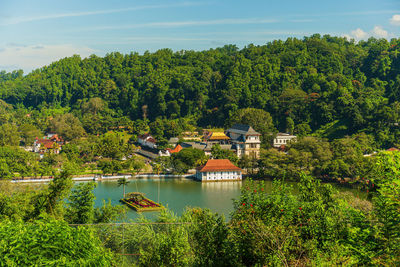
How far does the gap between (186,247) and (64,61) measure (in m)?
65.2

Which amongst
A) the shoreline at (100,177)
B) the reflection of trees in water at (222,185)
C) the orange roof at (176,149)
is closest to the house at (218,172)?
the reflection of trees in water at (222,185)

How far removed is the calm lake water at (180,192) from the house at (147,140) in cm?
984

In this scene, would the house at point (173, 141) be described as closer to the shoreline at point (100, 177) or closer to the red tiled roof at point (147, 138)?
the red tiled roof at point (147, 138)

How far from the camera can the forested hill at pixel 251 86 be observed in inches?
1519

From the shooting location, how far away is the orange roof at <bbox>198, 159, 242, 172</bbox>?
92.1 feet

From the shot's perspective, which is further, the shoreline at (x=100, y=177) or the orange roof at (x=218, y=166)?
the orange roof at (x=218, y=166)

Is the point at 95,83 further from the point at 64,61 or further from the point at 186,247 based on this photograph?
the point at 186,247

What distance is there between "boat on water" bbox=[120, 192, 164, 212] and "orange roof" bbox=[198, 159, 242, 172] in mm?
6633

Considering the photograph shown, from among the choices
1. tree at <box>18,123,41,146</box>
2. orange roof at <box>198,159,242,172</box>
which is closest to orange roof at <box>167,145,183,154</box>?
orange roof at <box>198,159,242,172</box>

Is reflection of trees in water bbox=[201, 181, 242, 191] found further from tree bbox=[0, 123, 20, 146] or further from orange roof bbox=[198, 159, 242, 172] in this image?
tree bbox=[0, 123, 20, 146]

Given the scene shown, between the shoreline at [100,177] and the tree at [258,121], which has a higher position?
the tree at [258,121]

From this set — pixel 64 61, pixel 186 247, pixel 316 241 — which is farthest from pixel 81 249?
pixel 64 61

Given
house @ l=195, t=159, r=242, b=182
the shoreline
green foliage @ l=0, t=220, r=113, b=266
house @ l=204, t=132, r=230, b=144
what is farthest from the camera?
house @ l=204, t=132, r=230, b=144

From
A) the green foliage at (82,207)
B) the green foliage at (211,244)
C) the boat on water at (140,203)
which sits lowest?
the boat on water at (140,203)
